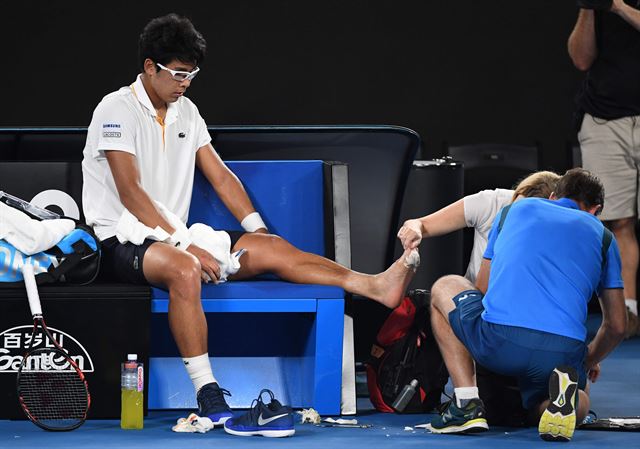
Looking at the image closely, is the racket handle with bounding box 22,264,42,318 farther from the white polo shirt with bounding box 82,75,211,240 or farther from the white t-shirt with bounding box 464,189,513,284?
the white t-shirt with bounding box 464,189,513,284

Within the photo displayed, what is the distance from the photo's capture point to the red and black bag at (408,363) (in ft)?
16.8

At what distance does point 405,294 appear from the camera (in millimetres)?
5250

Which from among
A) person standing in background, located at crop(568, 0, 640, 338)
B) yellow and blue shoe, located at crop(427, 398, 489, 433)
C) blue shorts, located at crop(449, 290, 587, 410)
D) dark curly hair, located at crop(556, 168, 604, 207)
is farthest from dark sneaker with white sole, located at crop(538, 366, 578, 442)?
person standing in background, located at crop(568, 0, 640, 338)

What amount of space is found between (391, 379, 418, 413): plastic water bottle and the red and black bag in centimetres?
2

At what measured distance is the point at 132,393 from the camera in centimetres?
468

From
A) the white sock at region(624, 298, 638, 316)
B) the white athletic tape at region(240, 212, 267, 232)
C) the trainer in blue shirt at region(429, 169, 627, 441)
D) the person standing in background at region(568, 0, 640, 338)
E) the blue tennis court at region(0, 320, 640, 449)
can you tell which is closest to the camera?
the blue tennis court at region(0, 320, 640, 449)

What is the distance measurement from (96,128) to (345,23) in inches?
211

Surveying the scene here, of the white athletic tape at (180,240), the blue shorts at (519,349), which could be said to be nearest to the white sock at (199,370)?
the white athletic tape at (180,240)

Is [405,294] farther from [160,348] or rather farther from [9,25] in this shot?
[9,25]

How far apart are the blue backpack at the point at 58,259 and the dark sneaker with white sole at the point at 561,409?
67.4 inches

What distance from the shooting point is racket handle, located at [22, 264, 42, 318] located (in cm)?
462

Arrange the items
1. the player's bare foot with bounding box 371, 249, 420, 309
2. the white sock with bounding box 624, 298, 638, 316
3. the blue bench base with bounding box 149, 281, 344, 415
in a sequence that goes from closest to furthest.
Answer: the blue bench base with bounding box 149, 281, 344, 415
the player's bare foot with bounding box 371, 249, 420, 309
the white sock with bounding box 624, 298, 638, 316

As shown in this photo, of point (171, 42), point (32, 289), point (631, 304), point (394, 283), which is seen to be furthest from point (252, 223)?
point (631, 304)

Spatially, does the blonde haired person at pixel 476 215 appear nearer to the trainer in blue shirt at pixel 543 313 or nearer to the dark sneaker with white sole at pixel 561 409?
the trainer in blue shirt at pixel 543 313
